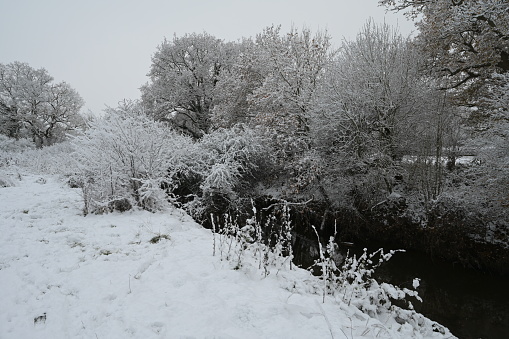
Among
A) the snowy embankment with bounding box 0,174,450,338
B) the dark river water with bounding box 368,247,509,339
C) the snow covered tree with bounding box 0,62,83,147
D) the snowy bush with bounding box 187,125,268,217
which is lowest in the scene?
the dark river water with bounding box 368,247,509,339

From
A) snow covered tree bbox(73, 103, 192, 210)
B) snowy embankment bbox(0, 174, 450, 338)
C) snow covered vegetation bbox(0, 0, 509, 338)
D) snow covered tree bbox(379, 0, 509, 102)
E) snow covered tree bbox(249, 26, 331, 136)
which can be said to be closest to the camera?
snowy embankment bbox(0, 174, 450, 338)

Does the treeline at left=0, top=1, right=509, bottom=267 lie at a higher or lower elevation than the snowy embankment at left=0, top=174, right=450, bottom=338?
higher

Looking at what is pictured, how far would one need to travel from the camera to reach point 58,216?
631 centimetres

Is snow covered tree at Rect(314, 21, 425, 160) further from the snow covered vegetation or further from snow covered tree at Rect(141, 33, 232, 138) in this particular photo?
snow covered tree at Rect(141, 33, 232, 138)

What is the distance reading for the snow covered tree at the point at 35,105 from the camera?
27.2 meters

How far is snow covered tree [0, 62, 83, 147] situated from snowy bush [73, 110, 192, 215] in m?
22.4

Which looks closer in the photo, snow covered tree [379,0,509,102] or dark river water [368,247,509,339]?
dark river water [368,247,509,339]

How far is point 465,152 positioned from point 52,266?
1101cm

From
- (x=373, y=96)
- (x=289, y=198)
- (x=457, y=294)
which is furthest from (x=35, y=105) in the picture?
(x=457, y=294)

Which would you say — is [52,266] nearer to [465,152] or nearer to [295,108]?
[295,108]

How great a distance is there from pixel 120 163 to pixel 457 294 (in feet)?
29.8

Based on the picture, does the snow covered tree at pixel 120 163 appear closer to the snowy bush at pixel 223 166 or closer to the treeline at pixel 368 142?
the treeline at pixel 368 142

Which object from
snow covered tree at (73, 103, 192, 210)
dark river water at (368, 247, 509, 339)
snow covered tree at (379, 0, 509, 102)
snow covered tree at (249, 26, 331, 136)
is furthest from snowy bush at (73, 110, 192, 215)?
snow covered tree at (379, 0, 509, 102)

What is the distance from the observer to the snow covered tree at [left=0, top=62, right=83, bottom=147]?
89.1 ft
